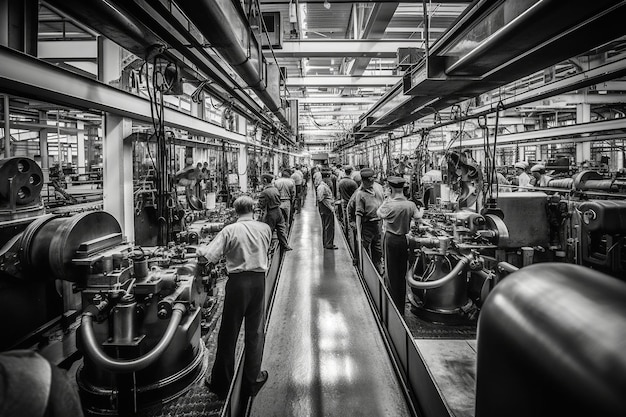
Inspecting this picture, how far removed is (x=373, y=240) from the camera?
5797 millimetres

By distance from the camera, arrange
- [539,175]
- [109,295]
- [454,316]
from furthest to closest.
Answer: [539,175], [454,316], [109,295]

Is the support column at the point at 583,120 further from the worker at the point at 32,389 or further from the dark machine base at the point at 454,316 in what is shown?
the worker at the point at 32,389

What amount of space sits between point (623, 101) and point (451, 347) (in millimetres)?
10451

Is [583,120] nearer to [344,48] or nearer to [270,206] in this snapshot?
[344,48]

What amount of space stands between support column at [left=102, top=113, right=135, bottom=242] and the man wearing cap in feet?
10.7

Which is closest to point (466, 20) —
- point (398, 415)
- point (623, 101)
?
point (398, 415)

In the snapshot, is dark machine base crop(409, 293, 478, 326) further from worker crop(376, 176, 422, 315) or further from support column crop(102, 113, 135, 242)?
support column crop(102, 113, 135, 242)

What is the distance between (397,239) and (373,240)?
4.94 ft

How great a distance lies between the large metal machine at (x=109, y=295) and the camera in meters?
2.44

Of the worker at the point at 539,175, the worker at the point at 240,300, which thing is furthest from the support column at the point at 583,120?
the worker at the point at 240,300

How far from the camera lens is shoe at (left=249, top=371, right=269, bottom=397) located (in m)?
2.87

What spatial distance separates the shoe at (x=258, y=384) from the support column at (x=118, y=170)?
2.33m

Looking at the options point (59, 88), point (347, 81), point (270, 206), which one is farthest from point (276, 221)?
point (59, 88)

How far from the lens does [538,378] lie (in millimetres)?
809
